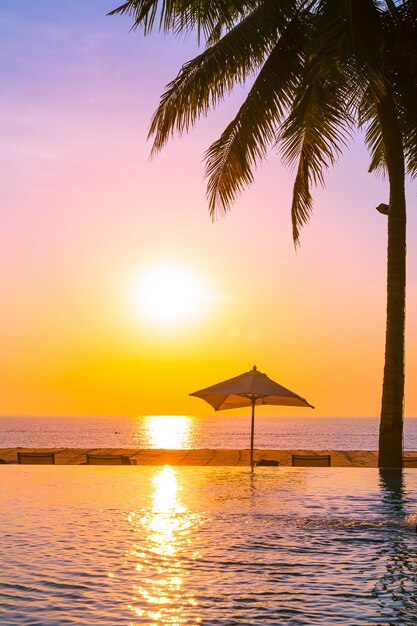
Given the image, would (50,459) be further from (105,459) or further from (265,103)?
(265,103)

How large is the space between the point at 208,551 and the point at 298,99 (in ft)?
34.8

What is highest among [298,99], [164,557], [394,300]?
[298,99]

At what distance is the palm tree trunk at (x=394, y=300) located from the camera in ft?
50.8

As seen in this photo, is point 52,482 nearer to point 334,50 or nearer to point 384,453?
point 384,453

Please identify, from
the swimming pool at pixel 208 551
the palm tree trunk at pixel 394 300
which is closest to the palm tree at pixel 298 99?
the palm tree trunk at pixel 394 300

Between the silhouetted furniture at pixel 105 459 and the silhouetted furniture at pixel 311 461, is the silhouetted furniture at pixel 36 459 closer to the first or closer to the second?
the silhouetted furniture at pixel 105 459

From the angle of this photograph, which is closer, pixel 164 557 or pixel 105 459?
pixel 164 557

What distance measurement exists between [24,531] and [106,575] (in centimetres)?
254

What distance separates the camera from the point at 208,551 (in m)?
7.98

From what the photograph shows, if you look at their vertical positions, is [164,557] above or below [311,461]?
below

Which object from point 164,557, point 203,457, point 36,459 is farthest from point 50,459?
point 164,557

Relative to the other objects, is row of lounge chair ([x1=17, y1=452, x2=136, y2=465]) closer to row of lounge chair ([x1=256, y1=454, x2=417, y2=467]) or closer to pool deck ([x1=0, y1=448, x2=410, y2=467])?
pool deck ([x1=0, y1=448, x2=410, y2=467])

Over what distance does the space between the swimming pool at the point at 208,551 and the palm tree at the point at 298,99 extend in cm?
405

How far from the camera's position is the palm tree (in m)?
15.4
